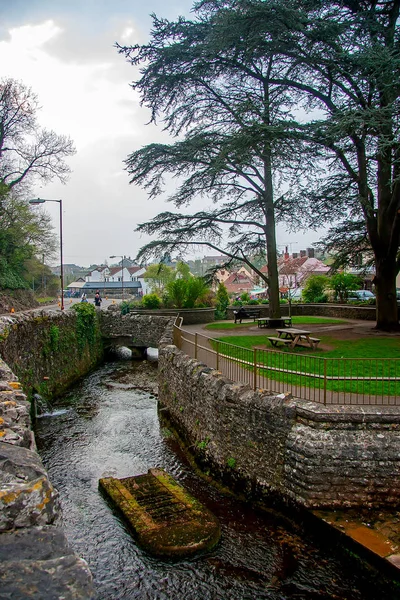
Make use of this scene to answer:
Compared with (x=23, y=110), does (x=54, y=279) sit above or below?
below

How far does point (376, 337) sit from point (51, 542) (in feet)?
55.7

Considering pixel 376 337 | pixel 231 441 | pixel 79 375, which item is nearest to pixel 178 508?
pixel 231 441

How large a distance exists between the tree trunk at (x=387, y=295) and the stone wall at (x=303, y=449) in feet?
37.0

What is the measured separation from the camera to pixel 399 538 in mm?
6719

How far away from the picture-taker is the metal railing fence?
8.20 meters

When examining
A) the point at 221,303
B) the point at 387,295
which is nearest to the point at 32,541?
the point at 387,295

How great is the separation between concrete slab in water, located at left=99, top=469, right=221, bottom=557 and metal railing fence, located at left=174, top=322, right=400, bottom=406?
2.61 meters

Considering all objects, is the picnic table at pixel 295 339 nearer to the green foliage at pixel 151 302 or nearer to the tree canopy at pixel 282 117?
the tree canopy at pixel 282 117

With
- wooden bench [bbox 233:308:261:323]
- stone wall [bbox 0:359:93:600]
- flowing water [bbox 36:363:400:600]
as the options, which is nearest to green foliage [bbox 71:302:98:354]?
wooden bench [bbox 233:308:261:323]

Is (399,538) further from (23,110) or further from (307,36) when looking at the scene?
(23,110)

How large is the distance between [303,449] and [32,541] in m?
6.38

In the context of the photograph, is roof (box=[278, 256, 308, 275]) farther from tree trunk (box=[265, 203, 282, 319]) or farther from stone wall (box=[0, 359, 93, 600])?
stone wall (box=[0, 359, 93, 600])

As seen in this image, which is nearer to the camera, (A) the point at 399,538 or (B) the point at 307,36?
(A) the point at 399,538

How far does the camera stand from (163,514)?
808cm
